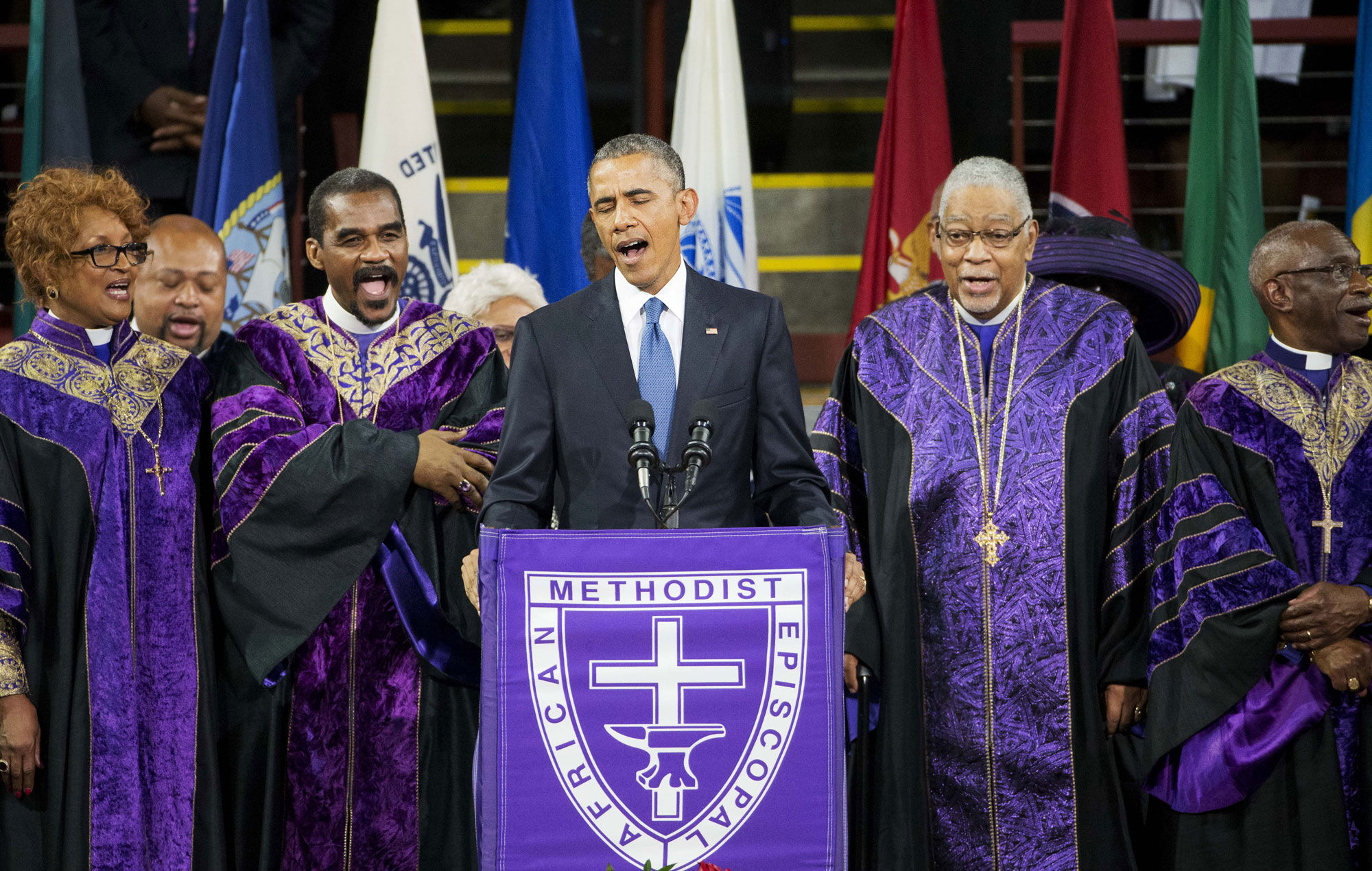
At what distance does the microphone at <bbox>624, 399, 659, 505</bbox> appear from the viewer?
2373 millimetres

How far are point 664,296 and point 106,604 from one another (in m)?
1.52

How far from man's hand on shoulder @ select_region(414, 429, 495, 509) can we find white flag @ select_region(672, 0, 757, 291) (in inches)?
96.6

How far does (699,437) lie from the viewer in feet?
7.82

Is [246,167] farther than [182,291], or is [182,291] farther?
[246,167]

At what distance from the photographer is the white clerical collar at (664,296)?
9.38 feet

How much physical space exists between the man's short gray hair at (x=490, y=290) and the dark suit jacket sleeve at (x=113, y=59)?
174 centimetres

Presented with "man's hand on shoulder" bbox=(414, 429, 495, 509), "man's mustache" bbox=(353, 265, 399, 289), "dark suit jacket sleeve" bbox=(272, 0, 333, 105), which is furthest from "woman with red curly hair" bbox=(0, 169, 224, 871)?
"dark suit jacket sleeve" bbox=(272, 0, 333, 105)

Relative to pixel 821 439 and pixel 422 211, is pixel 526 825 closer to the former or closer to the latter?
pixel 821 439

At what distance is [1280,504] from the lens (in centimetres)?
342

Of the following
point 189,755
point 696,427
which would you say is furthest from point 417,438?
point 696,427

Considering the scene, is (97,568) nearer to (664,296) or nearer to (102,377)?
(102,377)

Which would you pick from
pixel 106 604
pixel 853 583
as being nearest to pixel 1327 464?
pixel 853 583

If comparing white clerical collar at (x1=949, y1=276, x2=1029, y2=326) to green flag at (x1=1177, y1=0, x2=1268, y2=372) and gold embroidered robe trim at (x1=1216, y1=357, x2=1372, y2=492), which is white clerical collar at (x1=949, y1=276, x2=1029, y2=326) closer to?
gold embroidered robe trim at (x1=1216, y1=357, x2=1372, y2=492)

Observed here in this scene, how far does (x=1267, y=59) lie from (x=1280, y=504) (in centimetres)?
399
